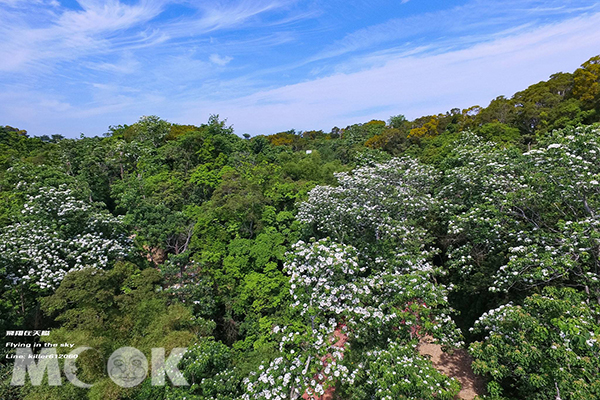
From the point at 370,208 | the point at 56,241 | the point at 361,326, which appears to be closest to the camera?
the point at 361,326

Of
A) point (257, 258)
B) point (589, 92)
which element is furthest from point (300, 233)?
point (589, 92)

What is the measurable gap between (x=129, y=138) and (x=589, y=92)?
43942mm

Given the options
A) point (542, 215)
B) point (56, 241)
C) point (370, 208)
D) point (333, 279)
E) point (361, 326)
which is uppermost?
point (56, 241)

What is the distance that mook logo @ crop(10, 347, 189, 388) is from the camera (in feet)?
26.0

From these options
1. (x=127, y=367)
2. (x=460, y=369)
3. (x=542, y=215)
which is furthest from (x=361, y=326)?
(x=542, y=215)

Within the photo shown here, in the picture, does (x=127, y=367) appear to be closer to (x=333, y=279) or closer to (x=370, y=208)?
(x=333, y=279)

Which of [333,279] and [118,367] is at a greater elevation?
[333,279]

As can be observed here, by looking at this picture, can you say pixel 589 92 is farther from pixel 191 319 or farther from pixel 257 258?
pixel 191 319

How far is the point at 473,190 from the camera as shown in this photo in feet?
40.8

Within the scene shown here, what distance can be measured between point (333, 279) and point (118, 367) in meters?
7.11

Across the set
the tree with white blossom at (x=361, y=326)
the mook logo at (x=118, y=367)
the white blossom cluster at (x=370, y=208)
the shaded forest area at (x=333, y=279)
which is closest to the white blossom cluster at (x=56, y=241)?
the shaded forest area at (x=333, y=279)

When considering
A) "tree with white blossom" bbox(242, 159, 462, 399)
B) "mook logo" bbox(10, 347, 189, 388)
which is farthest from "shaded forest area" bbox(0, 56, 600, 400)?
"mook logo" bbox(10, 347, 189, 388)

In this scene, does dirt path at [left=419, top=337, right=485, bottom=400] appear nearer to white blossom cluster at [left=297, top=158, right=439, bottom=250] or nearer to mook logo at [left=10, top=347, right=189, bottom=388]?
white blossom cluster at [left=297, top=158, right=439, bottom=250]

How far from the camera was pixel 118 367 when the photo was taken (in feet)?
27.7
